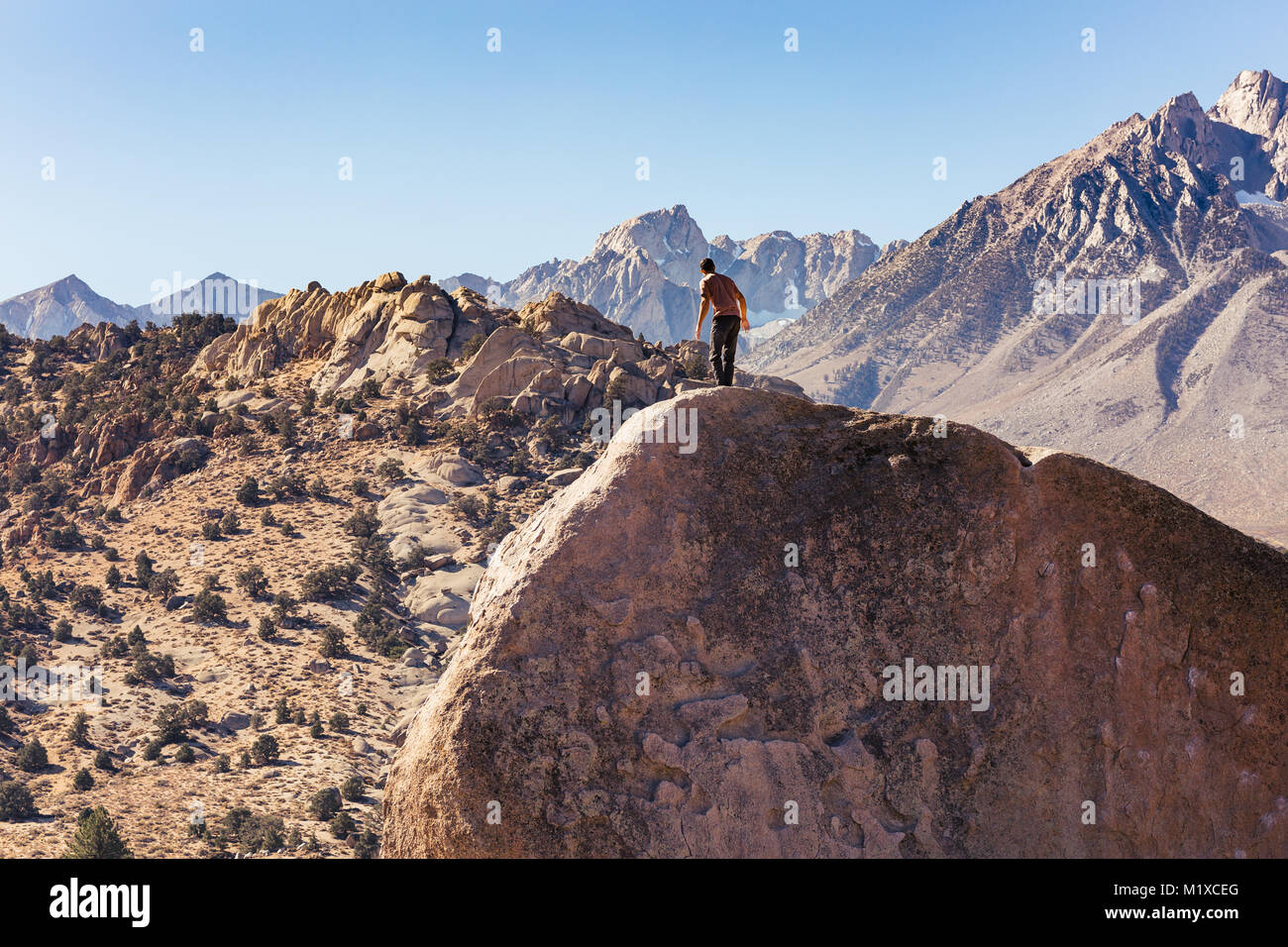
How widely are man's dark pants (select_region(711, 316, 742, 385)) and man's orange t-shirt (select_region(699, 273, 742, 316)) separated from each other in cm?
7

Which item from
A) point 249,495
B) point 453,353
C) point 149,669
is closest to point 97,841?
point 149,669

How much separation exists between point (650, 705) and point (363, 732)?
23.7 m

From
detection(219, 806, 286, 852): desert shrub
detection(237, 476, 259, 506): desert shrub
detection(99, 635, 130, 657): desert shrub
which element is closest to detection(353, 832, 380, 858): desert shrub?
detection(219, 806, 286, 852): desert shrub

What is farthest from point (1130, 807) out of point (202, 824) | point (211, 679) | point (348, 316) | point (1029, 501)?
point (348, 316)

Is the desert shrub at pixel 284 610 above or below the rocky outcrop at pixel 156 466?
below

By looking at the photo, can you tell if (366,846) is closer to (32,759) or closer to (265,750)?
(265,750)

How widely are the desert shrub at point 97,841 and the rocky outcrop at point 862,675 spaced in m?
16.3

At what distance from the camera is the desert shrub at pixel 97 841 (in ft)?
68.6

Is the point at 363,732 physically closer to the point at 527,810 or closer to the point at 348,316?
the point at 527,810

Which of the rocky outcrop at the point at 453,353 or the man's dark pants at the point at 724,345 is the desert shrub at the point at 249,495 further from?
the man's dark pants at the point at 724,345

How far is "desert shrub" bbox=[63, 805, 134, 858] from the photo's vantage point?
20.9 m

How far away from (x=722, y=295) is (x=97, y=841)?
60.1 feet

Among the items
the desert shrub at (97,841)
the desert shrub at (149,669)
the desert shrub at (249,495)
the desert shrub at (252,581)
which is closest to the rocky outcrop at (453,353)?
the desert shrub at (249,495)

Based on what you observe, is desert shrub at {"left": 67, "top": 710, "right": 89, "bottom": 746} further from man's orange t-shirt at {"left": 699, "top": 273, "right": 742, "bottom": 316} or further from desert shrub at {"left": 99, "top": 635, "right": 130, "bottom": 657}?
man's orange t-shirt at {"left": 699, "top": 273, "right": 742, "bottom": 316}
